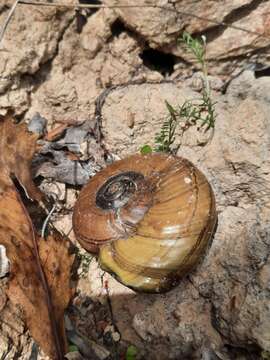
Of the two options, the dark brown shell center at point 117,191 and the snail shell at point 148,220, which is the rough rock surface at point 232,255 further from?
the dark brown shell center at point 117,191

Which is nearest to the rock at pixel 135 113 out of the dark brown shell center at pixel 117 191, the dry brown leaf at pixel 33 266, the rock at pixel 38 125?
the rock at pixel 38 125

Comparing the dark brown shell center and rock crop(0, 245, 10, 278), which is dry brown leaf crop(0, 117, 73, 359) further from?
the dark brown shell center

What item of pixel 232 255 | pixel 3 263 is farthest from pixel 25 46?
pixel 232 255

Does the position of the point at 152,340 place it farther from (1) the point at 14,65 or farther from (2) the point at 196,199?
(1) the point at 14,65

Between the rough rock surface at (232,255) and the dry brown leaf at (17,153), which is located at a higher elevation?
the dry brown leaf at (17,153)

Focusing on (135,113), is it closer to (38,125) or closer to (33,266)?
(38,125)

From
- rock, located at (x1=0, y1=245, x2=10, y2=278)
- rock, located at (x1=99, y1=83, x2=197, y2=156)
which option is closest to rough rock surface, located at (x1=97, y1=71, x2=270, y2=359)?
rock, located at (x1=99, y1=83, x2=197, y2=156)
